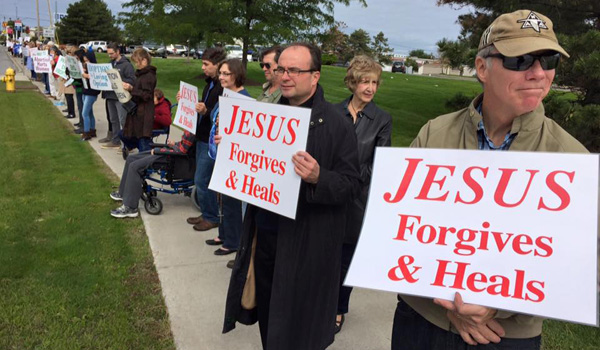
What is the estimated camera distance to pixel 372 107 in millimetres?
3504

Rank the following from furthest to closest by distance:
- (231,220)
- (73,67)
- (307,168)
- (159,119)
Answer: (73,67) < (159,119) < (231,220) < (307,168)

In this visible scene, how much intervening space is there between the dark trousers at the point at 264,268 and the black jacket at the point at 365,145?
84cm

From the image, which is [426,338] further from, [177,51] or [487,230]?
[177,51]

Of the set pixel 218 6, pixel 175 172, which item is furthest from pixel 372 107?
pixel 218 6

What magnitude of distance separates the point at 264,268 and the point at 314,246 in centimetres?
40

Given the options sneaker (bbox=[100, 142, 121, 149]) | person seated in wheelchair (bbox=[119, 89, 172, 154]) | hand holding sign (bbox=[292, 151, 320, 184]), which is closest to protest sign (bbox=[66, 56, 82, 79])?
sneaker (bbox=[100, 142, 121, 149])

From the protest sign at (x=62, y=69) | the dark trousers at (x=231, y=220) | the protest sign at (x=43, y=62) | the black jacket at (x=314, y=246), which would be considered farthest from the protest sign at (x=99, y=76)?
the protest sign at (x=43, y=62)

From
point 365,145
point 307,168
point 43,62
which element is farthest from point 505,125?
point 43,62

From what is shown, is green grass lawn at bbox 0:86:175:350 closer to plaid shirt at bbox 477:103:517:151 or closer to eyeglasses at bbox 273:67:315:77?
eyeglasses at bbox 273:67:315:77

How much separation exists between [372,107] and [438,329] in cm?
201

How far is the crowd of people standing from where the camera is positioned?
162 cm

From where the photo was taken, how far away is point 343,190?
246 centimetres

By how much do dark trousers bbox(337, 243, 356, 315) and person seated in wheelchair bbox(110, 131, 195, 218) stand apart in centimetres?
292

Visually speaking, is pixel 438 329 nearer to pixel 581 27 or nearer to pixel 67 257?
pixel 67 257
